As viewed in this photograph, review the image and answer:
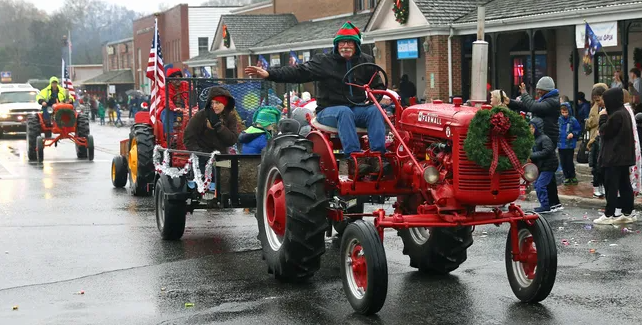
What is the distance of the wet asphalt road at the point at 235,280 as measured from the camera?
7465mm

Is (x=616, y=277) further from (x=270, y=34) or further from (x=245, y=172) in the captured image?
(x=270, y=34)

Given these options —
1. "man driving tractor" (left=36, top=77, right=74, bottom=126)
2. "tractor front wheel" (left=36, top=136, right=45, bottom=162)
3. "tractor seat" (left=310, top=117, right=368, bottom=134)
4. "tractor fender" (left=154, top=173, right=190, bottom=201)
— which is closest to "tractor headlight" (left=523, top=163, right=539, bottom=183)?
"tractor seat" (left=310, top=117, right=368, bottom=134)

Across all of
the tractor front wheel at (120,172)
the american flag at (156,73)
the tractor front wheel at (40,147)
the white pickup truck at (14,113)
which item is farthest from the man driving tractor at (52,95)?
the white pickup truck at (14,113)

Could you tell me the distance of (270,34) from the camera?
45.9 m

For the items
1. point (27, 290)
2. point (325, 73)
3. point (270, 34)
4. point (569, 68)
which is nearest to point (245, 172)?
point (325, 73)

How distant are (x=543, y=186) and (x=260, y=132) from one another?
4.27 metres

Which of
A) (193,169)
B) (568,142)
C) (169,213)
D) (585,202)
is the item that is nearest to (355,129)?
(193,169)

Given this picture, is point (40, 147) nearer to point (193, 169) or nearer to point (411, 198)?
point (193, 169)

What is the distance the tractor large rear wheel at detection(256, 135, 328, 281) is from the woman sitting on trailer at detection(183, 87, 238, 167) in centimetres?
297

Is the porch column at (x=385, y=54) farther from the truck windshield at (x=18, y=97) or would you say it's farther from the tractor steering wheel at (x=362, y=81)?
the tractor steering wheel at (x=362, y=81)

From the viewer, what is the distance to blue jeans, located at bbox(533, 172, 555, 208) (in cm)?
1327

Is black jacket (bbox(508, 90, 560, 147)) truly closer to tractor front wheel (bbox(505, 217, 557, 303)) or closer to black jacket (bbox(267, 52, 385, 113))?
black jacket (bbox(267, 52, 385, 113))

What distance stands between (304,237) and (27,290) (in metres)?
2.49

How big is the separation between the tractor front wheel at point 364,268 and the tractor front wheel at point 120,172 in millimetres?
10599
